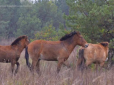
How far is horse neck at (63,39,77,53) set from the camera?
8.76m

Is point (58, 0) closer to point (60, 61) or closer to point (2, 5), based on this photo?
point (2, 5)

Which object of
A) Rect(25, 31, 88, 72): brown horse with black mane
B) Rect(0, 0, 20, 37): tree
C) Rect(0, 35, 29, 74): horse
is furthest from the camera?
Rect(0, 0, 20, 37): tree

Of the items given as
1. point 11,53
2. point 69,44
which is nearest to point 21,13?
point 11,53

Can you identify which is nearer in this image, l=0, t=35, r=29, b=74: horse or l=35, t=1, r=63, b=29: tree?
l=0, t=35, r=29, b=74: horse

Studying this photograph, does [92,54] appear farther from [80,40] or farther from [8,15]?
[8,15]

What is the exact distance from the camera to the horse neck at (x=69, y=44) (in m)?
8.76

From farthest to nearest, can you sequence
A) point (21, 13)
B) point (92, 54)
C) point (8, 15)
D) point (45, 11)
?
point (45, 11) < point (8, 15) < point (21, 13) < point (92, 54)

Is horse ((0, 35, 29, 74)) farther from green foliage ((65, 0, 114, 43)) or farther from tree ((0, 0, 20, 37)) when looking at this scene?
tree ((0, 0, 20, 37))

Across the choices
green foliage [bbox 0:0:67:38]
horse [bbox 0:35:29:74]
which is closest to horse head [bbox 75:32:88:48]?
horse [bbox 0:35:29:74]

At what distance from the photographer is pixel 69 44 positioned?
8852 mm

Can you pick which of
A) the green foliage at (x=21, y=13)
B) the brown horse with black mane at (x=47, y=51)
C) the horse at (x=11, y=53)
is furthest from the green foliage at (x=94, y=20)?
the green foliage at (x=21, y=13)

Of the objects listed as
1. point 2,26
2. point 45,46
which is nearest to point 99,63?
point 45,46

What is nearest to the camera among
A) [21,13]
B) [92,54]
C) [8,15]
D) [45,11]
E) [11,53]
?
[11,53]

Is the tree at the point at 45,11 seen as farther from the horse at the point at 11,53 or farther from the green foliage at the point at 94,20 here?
the horse at the point at 11,53
